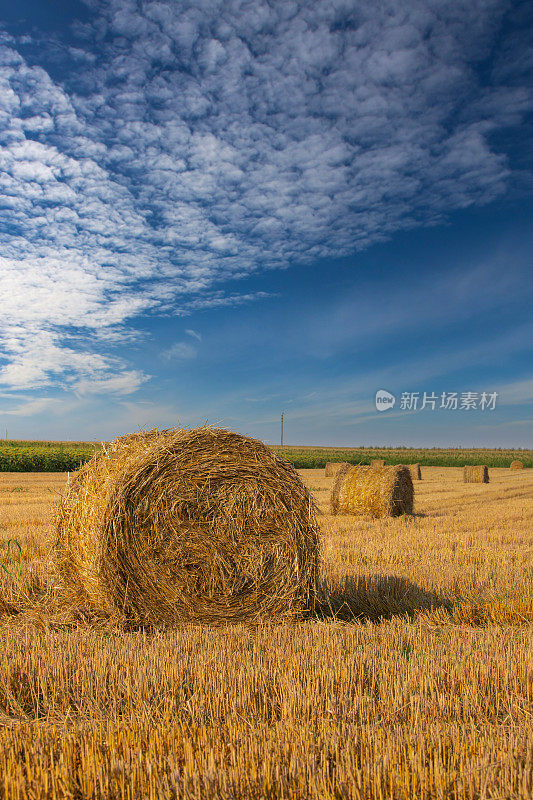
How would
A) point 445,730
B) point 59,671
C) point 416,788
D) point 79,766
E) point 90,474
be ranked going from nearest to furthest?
1. point 416,788
2. point 79,766
3. point 445,730
4. point 59,671
5. point 90,474

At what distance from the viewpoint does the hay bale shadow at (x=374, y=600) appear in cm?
572

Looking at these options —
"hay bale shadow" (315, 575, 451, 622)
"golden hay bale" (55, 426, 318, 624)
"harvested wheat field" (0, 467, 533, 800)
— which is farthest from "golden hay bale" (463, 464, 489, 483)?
"golden hay bale" (55, 426, 318, 624)

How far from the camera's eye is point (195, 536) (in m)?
5.48

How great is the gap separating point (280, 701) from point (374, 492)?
1100 cm

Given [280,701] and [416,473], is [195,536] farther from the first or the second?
[416,473]

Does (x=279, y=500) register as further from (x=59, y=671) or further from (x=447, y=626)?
(x=59, y=671)

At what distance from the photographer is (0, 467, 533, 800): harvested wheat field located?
2.44 metres

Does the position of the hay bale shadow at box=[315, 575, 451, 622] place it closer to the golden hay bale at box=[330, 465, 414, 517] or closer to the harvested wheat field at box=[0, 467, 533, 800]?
the harvested wheat field at box=[0, 467, 533, 800]

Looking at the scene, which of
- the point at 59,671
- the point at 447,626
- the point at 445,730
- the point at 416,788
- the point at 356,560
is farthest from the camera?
the point at 356,560

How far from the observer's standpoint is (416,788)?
7.89ft

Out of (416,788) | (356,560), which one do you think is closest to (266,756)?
(416,788)

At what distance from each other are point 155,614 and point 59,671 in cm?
167

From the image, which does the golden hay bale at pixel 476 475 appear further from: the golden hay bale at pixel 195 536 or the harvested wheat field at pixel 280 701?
the golden hay bale at pixel 195 536

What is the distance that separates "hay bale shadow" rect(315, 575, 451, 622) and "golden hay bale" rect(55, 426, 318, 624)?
46cm
